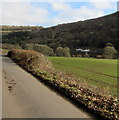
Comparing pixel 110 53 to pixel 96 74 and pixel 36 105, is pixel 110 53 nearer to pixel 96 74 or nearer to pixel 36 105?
pixel 96 74

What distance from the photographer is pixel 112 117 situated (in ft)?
17.8

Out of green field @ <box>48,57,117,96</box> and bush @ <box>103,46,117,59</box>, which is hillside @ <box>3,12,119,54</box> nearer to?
bush @ <box>103,46,117,59</box>

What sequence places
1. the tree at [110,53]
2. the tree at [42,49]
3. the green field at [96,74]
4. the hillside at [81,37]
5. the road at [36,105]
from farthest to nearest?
the hillside at [81,37]
the tree at [110,53]
the tree at [42,49]
the green field at [96,74]
the road at [36,105]

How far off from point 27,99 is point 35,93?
36.0 inches

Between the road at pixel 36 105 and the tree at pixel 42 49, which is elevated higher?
the tree at pixel 42 49

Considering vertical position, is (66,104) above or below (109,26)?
below

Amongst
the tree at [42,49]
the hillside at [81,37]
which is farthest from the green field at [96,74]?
the hillside at [81,37]

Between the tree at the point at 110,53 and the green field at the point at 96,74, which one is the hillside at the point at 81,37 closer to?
the tree at the point at 110,53

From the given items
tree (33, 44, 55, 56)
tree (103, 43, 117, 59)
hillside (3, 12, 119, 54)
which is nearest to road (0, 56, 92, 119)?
tree (33, 44, 55, 56)

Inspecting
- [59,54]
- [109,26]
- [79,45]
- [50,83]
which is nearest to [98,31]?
[109,26]

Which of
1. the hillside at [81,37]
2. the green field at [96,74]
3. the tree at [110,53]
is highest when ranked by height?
the hillside at [81,37]

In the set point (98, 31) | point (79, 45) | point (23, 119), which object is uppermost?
point (98, 31)

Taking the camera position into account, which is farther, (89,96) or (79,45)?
(79,45)

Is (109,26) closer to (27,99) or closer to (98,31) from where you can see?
(98,31)
